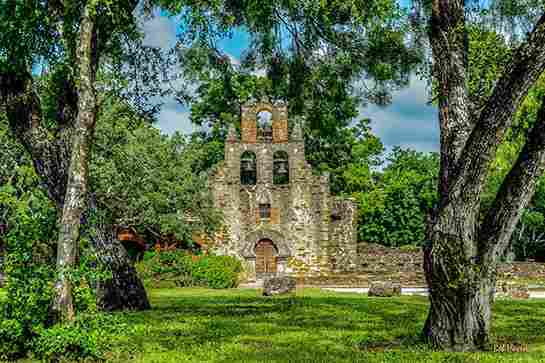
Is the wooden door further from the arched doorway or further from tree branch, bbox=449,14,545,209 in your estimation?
tree branch, bbox=449,14,545,209

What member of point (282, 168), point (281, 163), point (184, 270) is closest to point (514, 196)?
point (184, 270)

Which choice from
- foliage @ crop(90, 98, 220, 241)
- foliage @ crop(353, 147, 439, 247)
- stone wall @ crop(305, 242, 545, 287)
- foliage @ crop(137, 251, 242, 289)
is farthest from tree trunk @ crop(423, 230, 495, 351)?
foliage @ crop(353, 147, 439, 247)

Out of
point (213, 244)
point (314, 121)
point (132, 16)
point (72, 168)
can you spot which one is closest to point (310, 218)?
point (213, 244)

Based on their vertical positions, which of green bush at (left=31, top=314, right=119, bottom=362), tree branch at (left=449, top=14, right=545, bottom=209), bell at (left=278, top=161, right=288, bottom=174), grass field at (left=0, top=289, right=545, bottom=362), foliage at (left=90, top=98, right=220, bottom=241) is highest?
bell at (left=278, top=161, right=288, bottom=174)

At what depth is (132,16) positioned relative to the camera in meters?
11.4

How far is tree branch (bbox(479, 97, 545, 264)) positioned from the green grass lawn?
1.28m

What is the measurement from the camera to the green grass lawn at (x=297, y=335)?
7422mm

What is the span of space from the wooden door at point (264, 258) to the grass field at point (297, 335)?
65.3 ft

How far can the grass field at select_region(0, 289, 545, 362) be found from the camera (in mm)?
7418

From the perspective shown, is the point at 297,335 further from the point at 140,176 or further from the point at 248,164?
the point at 248,164

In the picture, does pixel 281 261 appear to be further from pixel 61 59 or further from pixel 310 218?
pixel 61 59

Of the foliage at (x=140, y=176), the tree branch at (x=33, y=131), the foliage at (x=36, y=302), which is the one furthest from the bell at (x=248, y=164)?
the foliage at (x=36, y=302)

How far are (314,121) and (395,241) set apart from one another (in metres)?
37.9

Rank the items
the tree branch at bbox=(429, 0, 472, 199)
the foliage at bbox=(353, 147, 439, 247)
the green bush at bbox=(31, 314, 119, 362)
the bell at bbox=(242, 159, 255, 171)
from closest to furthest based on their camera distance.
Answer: the green bush at bbox=(31, 314, 119, 362) → the tree branch at bbox=(429, 0, 472, 199) → the bell at bbox=(242, 159, 255, 171) → the foliage at bbox=(353, 147, 439, 247)
